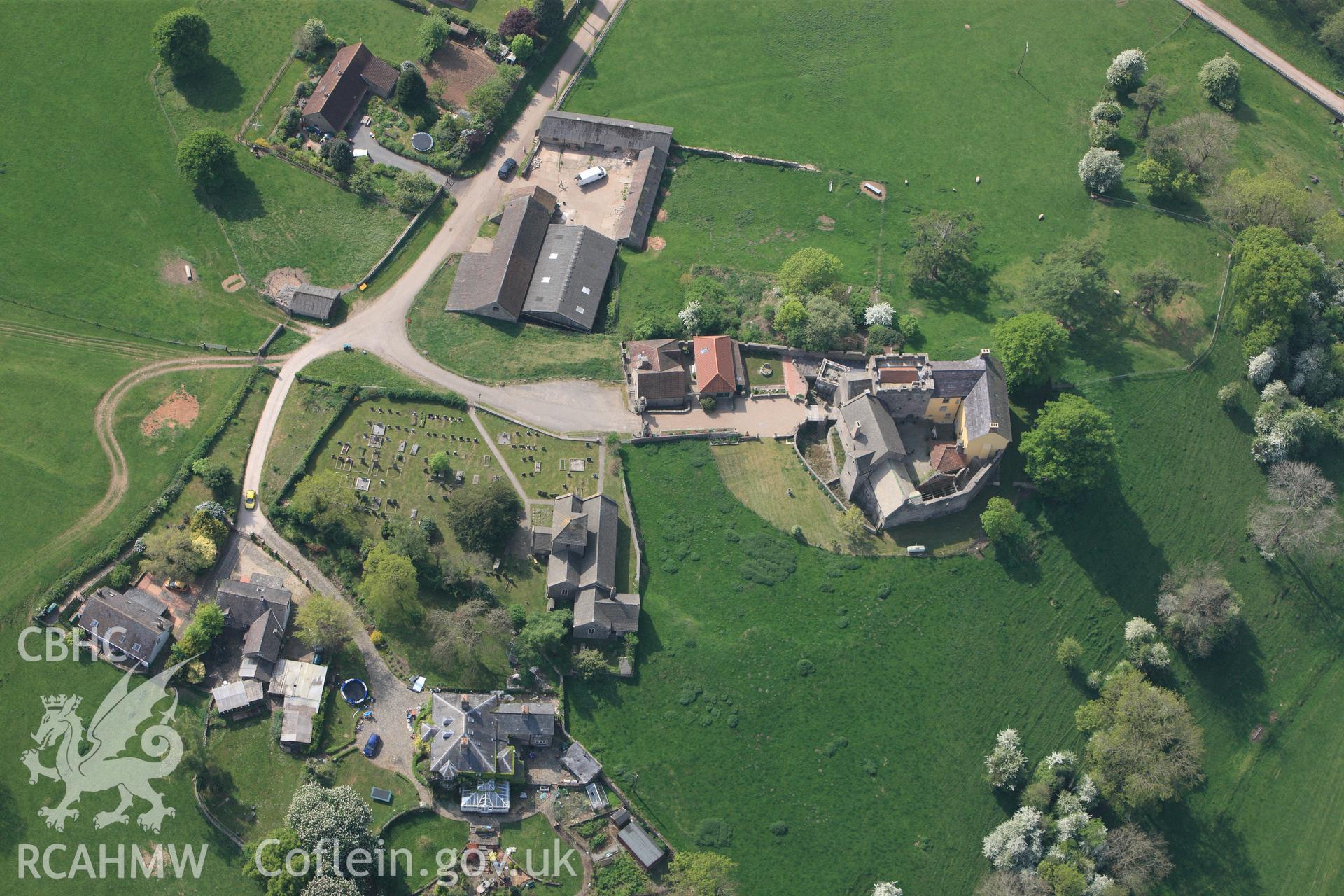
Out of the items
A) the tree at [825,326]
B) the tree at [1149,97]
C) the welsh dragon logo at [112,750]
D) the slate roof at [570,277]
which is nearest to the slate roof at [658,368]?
the slate roof at [570,277]

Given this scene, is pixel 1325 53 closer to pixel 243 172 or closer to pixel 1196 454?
pixel 1196 454

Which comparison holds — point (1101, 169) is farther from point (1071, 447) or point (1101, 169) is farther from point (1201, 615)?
point (1201, 615)

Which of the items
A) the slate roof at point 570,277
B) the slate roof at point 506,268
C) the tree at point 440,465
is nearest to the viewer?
the tree at point 440,465

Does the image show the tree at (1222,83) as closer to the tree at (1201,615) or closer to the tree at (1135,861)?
the tree at (1201,615)

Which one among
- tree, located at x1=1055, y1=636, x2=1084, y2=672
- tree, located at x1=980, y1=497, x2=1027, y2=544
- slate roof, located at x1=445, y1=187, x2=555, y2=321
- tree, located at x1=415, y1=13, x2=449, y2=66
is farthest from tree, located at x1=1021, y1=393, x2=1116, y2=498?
tree, located at x1=415, y1=13, x2=449, y2=66

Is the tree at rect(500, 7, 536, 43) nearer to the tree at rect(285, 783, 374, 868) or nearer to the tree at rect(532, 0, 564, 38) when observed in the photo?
the tree at rect(532, 0, 564, 38)

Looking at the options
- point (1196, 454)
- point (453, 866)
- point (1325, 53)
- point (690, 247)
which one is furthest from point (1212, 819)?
point (1325, 53)
